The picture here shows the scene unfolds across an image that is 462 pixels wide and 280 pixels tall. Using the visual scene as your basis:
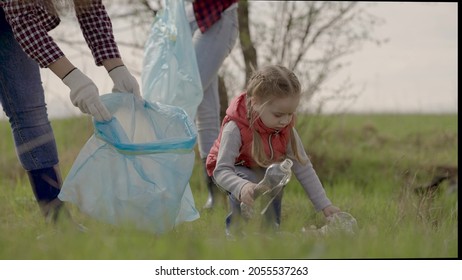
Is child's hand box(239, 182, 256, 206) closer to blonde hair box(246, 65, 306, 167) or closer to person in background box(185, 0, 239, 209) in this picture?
blonde hair box(246, 65, 306, 167)

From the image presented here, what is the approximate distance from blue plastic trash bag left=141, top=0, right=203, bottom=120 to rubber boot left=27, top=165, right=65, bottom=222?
0.69 m

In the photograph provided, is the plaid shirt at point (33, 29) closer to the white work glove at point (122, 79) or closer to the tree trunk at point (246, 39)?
the white work glove at point (122, 79)

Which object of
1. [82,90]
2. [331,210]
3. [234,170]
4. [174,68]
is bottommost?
[331,210]

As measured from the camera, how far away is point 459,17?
12.4 feet

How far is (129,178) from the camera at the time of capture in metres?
2.98

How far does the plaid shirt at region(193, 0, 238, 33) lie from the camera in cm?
376

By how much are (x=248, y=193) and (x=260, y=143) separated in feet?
0.92

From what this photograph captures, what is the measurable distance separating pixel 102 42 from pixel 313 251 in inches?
46.8

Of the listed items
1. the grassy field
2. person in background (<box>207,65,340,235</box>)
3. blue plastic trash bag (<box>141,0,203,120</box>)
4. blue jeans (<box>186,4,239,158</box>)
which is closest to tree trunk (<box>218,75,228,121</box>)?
the grassy field

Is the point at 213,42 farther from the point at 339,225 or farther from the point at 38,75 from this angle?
the point at 339,225

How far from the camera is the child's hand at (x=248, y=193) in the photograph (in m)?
2.88

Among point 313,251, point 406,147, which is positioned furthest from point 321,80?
point 313,251

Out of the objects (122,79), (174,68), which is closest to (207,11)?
(174,68)

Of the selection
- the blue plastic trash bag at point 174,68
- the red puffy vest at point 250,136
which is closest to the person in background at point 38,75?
the red puffy vest at point 250,136
